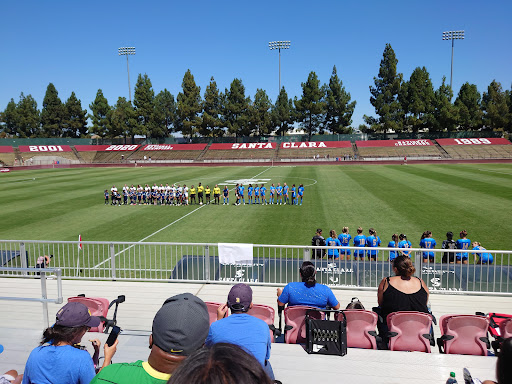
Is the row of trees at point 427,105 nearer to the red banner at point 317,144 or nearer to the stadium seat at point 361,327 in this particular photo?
the red banner at point 317,144

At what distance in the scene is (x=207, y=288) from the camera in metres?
9.12

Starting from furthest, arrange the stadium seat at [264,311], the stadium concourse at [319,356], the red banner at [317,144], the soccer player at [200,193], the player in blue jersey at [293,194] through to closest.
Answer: the red banner at [317,144], the soccer player at [200,193], the player in blue jersey at [293,194], the stadium seat at [264,311], the stadium concourse at [319,356]

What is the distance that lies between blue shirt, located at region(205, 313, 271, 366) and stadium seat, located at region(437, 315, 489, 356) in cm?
324

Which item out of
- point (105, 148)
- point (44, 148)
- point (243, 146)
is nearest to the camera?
point (44, 148)

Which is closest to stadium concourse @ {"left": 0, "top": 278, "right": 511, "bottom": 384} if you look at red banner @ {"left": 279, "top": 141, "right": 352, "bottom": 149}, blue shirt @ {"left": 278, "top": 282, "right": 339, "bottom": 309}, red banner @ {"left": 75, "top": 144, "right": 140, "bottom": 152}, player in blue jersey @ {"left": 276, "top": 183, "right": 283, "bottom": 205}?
blue shirt @ {"left": 278, "top": 282, "right": 339, "bottom": 309}

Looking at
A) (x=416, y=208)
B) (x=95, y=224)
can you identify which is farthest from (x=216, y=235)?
(x=416, y=208)

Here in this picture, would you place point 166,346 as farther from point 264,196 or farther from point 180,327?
point 264,196

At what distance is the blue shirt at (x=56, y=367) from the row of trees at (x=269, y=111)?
→ 273ft

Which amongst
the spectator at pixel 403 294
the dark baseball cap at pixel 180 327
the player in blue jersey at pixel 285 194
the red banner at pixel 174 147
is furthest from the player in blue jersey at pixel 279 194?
the red banner at pixel 174 147

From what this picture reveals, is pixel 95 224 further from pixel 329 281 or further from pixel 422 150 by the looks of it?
pixel 422 150

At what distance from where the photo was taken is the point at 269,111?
90.9m

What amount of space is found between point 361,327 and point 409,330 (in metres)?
0.65

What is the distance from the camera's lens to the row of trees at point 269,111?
259 ft

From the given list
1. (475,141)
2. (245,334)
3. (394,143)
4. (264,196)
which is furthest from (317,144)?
(245,334)
